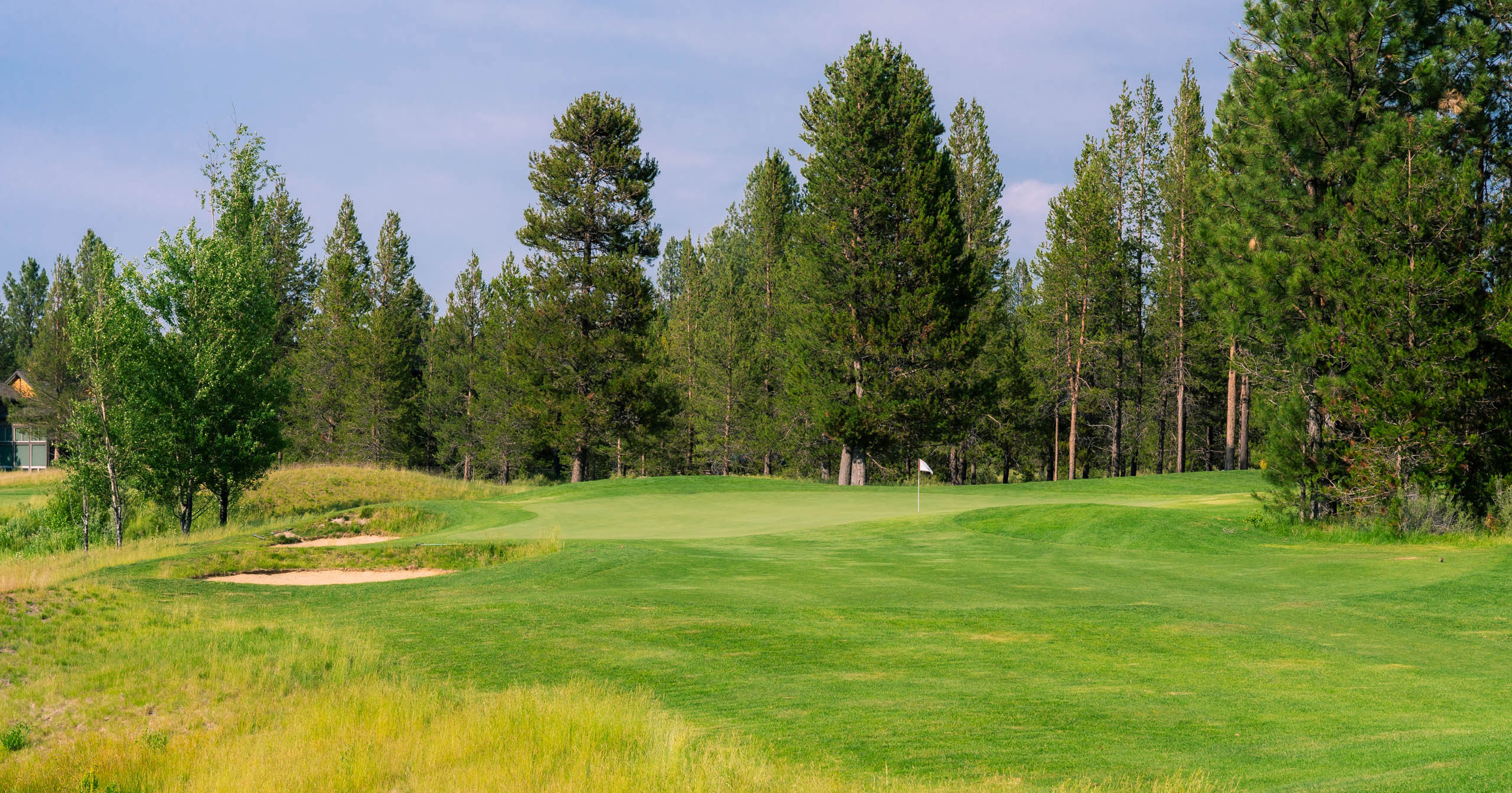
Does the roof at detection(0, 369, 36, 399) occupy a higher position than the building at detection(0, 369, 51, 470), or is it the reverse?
the roof at detection(0, 369, 36, 399)

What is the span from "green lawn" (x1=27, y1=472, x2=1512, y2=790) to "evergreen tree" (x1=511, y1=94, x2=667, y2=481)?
2417cm

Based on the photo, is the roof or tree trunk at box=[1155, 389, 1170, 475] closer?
tree trunk at box=[1155, 389, 1170, 475]

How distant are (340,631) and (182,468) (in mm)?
21129

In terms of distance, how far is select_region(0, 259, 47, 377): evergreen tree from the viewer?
9831 centimetres

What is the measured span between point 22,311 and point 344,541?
10232cm

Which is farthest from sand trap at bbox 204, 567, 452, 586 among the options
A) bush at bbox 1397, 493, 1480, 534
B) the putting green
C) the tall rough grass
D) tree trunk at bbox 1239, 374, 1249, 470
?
tree trunk at bbox 1239, 374, 1249, 470

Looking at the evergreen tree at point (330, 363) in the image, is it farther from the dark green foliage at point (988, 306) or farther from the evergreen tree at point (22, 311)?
the evergreen tree at point (22, 311)

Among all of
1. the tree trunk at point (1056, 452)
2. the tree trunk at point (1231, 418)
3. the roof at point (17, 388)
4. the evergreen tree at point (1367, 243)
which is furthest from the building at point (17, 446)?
the evergreen tree at point (1367, 243)

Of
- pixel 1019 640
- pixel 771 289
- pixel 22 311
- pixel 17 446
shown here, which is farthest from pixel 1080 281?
pixel 22 311

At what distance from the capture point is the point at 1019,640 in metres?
11.1

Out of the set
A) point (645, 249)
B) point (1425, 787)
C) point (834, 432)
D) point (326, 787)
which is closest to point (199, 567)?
point (326, 787)

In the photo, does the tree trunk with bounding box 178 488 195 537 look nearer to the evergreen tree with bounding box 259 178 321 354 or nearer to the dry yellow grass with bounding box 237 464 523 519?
the dry yellow grass with bounding box 237 464 523 519

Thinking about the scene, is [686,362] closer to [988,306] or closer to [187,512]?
[988,306]

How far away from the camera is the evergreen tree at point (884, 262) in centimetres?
3956
